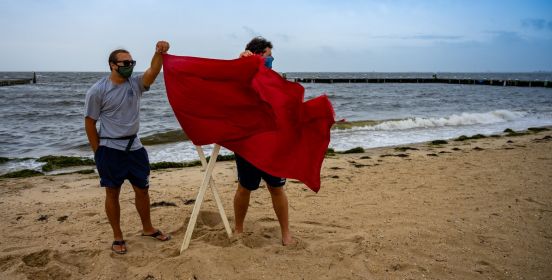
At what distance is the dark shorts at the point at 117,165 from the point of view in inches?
141

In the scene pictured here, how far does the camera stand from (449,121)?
58.0 ft

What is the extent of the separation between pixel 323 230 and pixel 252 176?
1.14 meters

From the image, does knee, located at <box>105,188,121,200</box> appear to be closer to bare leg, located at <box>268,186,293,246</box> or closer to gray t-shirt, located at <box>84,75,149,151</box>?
gray t-shirt, located at <box>84,75,149,151</box>

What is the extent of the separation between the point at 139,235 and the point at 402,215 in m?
2.98

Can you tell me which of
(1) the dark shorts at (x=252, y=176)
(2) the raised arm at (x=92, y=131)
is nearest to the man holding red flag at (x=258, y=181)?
(1) the dark shorts at (x=252, y=176)

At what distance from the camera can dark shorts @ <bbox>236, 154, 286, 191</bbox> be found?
12.1 feet

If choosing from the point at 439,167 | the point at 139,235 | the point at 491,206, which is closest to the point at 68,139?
the point at 139,235

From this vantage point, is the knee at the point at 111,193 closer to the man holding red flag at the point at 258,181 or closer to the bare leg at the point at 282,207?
the man holding red flag at the point at 258,181

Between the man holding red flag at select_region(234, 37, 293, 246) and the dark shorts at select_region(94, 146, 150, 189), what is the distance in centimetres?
92

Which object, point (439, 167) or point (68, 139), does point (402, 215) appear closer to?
point (439, 167)

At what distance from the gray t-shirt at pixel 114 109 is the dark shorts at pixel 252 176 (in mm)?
1020

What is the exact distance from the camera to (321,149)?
360 centimetres

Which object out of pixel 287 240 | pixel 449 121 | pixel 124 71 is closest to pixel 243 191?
pixel 287 240

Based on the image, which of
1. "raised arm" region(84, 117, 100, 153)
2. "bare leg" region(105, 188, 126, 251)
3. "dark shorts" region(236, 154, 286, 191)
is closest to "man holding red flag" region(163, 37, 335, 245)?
"dark shorts" region(236, 154, 286, 191)
